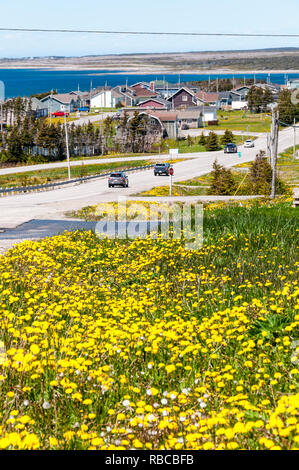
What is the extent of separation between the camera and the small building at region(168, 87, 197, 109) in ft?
513

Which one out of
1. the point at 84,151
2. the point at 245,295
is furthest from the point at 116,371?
the point at 84,151

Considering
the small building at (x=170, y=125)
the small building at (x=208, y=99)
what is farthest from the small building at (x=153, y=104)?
the small building at (x=170, y=125)

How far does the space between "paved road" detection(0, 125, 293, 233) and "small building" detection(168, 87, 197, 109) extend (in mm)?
58507

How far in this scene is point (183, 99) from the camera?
515ft

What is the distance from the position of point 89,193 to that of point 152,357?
39659 mm

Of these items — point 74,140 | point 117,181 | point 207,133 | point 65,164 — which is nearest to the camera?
point 117,181

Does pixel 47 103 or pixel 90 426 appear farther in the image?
pixel 47 103

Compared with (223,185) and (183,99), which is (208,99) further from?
(223,185)

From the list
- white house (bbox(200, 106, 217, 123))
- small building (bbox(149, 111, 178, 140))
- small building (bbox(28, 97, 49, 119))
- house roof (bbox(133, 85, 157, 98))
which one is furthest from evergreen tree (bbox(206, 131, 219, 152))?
house roof (bbox(133, 85, 157, 98))

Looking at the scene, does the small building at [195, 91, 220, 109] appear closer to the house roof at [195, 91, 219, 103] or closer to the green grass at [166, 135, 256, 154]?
the house roof at [195, 91, 219, 103]

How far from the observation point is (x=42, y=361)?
6.49 metres

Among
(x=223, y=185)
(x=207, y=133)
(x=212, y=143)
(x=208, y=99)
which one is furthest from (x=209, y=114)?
(x=223, y=185)

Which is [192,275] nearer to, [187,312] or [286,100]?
[187,312]

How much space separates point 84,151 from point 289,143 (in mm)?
33434
